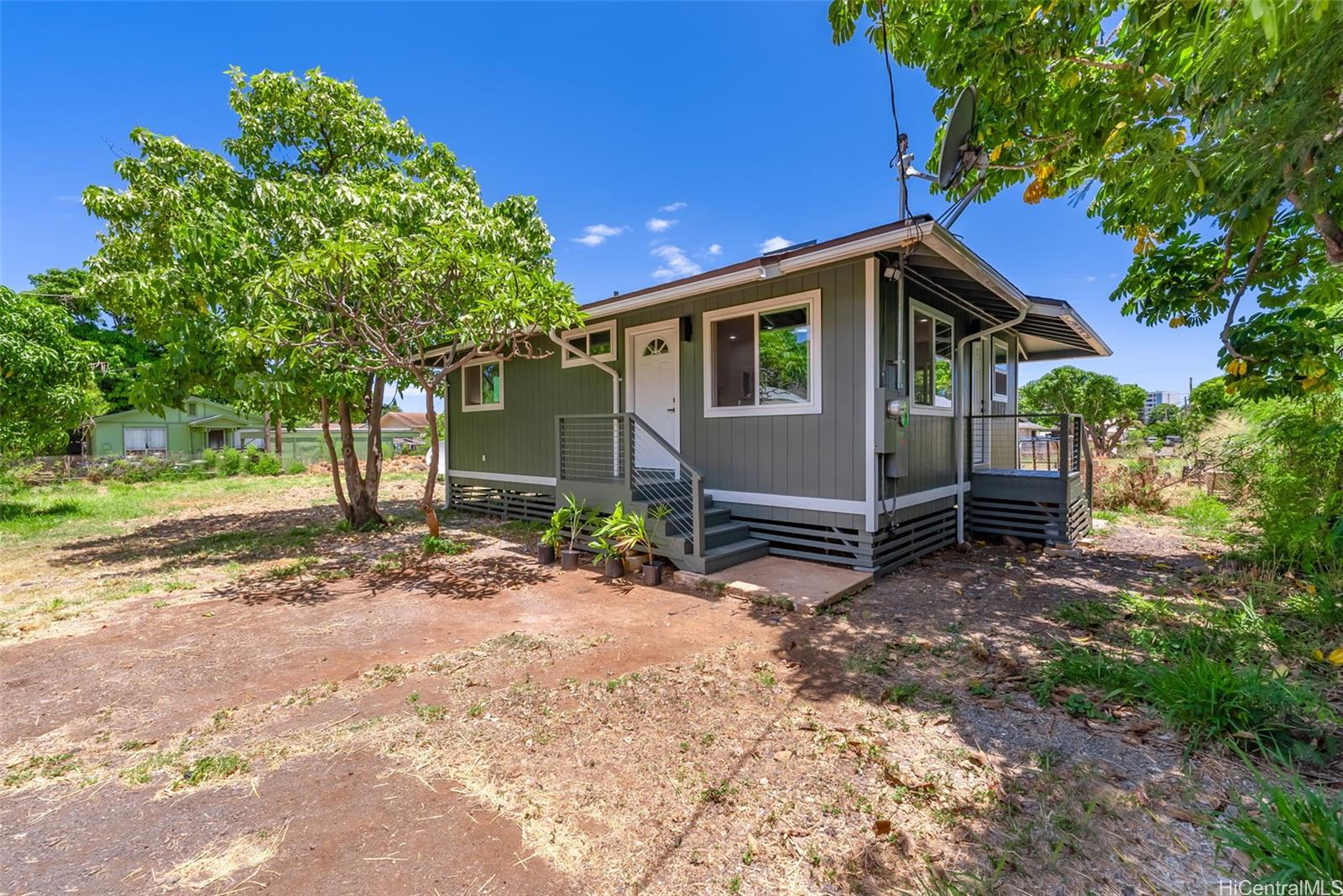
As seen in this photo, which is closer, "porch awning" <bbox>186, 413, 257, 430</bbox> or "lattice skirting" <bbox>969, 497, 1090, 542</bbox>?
"lattice skirting" <bbox>969, 497, 1090, 542</bbox>

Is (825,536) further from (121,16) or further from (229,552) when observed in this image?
(121,16)

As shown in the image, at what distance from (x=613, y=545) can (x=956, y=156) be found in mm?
4702

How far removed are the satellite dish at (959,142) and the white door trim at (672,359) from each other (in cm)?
315

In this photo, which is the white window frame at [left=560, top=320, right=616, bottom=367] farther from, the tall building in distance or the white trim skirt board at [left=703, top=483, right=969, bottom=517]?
the tall building in distance

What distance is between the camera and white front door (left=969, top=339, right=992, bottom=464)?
300 inches

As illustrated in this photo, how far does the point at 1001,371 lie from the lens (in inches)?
356

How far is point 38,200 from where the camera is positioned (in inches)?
356

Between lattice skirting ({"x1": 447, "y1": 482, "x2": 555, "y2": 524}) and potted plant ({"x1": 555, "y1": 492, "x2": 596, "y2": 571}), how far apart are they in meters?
2.07

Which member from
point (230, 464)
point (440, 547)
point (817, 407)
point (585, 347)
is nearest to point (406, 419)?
point (230, 464)

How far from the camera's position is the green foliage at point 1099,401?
784 inches

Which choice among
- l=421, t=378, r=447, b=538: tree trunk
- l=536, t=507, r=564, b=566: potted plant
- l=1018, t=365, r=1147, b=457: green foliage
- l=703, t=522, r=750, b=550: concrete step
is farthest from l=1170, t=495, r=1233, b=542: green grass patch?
l=1018, t=365, r=1147, b=457: green foliage

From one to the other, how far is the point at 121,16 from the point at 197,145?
1.48 meters

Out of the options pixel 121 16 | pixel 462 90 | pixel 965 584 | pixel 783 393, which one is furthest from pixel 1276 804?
pixel 121 16

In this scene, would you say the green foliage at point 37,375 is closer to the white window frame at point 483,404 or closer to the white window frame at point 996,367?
the white window frame at point 483,404
